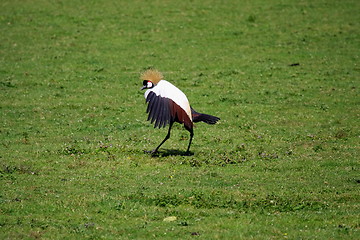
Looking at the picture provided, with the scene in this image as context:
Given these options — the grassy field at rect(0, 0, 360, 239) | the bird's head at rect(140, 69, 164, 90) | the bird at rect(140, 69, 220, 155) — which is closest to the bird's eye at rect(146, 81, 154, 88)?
the bird's head at rect(140, 69, 164, 90)

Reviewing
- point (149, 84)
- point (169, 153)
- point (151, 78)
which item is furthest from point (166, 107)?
point (169, 153)

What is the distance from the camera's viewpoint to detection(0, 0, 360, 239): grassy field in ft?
33.0

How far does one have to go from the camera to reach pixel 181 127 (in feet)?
56.0

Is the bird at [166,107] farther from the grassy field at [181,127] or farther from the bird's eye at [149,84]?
the grassy field at [181,127]

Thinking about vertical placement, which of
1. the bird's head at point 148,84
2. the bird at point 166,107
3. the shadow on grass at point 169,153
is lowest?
the shadow on grass at point 169,153

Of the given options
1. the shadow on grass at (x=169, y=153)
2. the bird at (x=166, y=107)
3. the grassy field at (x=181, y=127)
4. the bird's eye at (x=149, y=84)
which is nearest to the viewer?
Result: the grassy field at (x=181, y=127)

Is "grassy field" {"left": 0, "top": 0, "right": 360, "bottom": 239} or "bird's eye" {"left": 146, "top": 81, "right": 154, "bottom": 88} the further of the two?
"bird's eye" {"left": 146, "top": 81, "right": 154, "bottom": 88}

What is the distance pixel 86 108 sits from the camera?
740 inches

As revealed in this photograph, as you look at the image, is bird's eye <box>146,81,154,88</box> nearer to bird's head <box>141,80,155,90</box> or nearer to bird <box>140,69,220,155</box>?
bird's head <box>141,80,155,90</box>

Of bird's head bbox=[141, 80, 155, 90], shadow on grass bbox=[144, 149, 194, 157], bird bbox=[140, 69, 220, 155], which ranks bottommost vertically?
shadow on grass bbox=[144, 149, 194, 157]

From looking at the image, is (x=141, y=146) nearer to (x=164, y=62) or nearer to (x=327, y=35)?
(x=164, y=62)

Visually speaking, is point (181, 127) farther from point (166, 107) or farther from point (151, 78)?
point (166, 107)

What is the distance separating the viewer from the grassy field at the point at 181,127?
396 inches

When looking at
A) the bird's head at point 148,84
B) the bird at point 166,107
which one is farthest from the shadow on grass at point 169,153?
the bird's head at point 148,84
